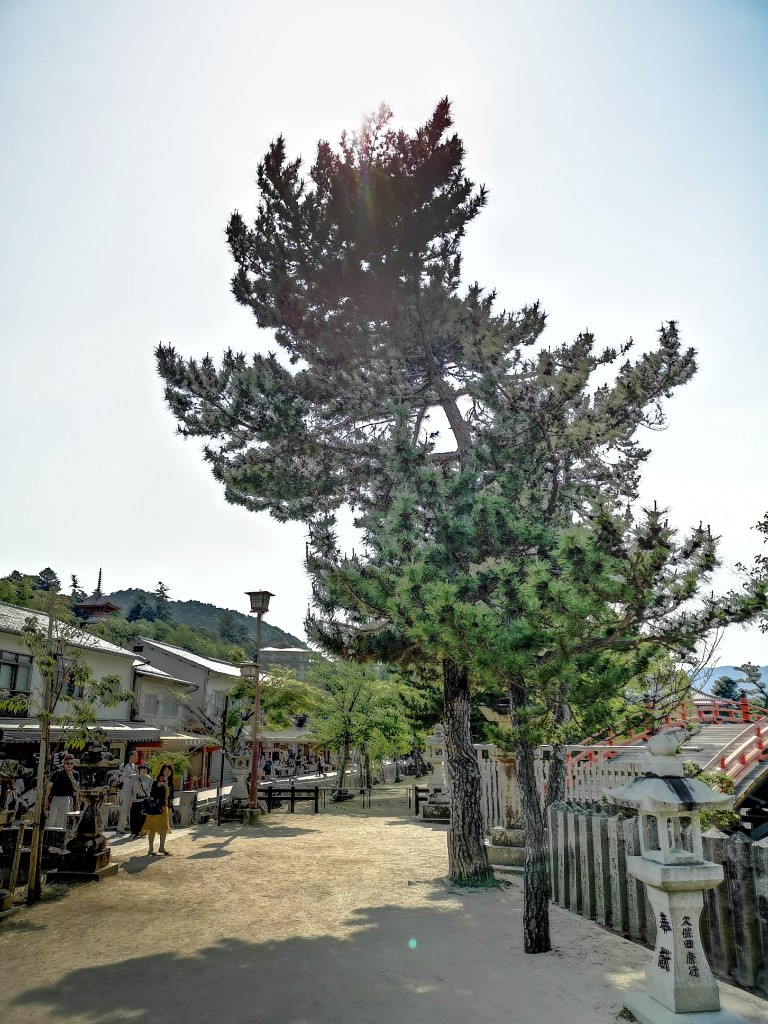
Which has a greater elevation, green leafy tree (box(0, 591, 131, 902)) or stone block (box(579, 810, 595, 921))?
green leafy tree (box(0, 591, 131, 902))

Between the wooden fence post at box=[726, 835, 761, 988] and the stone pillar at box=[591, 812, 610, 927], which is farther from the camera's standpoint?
the stone pillar at box=[591, 812, 610, 927]

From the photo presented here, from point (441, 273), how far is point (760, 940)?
11.4 metres

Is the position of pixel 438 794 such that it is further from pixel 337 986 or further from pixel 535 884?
pixel 337 986

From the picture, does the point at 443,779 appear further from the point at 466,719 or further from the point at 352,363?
the point at 352,363

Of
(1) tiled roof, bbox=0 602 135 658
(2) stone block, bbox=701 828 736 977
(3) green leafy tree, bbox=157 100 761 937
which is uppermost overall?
(3) green leafy tree, bbox=157 100 761 937

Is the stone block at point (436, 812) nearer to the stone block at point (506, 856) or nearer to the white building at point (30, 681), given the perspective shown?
the stone block at point (506, 856)

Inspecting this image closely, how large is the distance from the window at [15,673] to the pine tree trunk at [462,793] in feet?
55.7

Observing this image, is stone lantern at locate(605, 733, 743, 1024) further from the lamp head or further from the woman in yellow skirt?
the lamp head

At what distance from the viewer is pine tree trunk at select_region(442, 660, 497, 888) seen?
10703mm

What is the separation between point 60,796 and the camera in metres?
13.0

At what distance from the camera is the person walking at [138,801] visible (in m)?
15.0

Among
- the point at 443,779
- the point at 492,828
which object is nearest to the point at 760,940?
the point at 492,828

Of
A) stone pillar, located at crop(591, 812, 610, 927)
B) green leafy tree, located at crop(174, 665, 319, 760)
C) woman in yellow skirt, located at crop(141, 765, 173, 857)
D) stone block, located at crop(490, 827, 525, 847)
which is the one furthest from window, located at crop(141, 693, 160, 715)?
stone pillar, located at crop(591, 812, 610, 927)

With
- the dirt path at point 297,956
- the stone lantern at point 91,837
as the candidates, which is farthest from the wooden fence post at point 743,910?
the stone lantern at point 91,837
